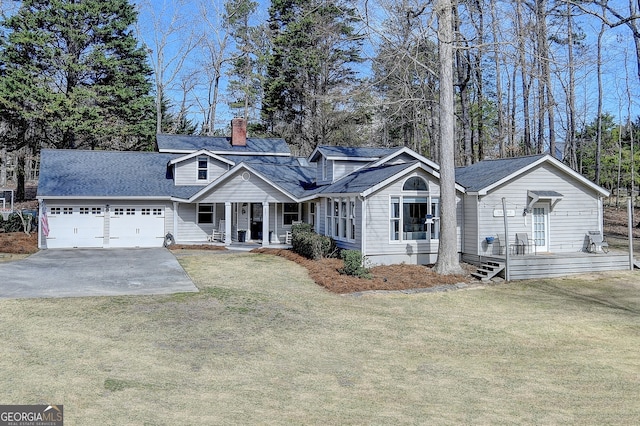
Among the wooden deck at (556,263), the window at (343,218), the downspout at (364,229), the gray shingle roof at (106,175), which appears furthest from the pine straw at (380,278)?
the gray shingle roof at (106,175)

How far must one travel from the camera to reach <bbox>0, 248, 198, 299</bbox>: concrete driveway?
1191 centimetres

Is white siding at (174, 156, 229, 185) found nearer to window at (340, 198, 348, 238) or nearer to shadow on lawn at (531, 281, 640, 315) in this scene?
window at (340, 198, 348, 238)

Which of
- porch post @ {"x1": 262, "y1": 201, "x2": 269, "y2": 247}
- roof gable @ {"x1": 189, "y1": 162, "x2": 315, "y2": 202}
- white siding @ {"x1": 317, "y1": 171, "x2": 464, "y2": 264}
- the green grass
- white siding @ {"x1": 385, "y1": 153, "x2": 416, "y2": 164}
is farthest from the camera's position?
porch post @ {"x1": 262, "y1": 201, "x2": 269, "y2": 247}

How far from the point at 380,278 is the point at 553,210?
8.01m

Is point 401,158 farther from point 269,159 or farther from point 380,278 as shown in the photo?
point 269,159

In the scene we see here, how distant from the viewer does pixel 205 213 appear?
2384cm

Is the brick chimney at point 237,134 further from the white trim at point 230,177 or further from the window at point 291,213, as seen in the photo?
the white trim at point 230,177

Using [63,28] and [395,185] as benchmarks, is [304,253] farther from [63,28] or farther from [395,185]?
[63,28]

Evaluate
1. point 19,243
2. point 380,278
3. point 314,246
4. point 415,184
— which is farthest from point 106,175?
point 380,278

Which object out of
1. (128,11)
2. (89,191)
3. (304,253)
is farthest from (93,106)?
(304,253)

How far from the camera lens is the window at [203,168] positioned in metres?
24.8

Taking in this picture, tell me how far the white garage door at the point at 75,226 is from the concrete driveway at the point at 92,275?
2.14 m

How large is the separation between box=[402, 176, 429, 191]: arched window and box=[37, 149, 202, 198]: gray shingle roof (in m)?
11.1

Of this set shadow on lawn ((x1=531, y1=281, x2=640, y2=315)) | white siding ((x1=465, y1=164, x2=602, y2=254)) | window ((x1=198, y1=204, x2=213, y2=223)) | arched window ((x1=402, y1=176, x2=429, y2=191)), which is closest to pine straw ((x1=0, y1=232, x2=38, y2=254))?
window ((x1=198, y1=204, x2=213, y2=223))
